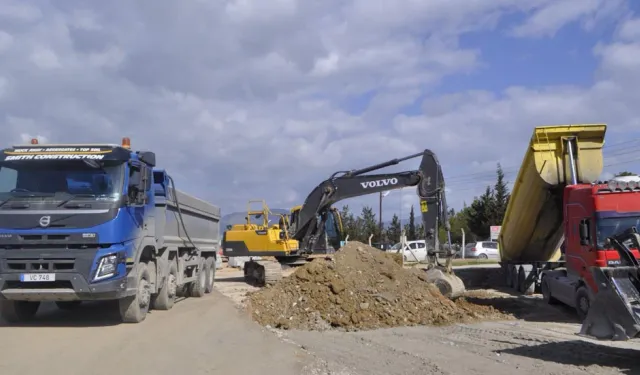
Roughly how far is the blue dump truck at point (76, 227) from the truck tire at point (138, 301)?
0.06 ft

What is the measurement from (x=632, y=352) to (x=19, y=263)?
999 centimetres

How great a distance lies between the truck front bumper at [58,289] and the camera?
1013 cm

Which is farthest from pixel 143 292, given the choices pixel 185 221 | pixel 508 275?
pixel 508 275

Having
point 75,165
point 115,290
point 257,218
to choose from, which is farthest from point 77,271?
point 257,218

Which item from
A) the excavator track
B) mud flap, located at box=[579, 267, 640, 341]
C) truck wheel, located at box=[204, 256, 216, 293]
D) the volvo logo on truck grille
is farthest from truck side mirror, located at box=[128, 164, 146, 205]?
the excavator track

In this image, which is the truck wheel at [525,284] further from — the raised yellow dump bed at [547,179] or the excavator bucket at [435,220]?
the excavator bucket at [435,220]

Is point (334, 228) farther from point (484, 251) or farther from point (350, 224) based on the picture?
point (350, 224)

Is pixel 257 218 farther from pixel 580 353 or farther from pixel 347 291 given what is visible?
pixel 580 353

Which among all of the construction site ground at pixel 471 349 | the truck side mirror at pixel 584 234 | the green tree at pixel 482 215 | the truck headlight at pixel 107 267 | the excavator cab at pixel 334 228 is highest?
the green tree at pixel 482 215

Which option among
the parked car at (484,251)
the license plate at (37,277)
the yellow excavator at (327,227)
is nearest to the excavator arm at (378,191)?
the yellow excavator at (327,227)

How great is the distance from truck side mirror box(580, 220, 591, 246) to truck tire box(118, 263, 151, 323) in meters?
8.95

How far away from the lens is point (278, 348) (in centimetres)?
986

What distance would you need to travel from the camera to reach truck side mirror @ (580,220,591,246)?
13.0 meters

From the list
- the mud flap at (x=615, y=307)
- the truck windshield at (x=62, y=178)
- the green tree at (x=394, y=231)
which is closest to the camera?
the mud flap at (x=615, y=307)
